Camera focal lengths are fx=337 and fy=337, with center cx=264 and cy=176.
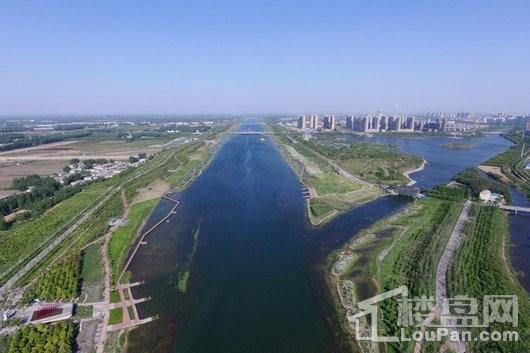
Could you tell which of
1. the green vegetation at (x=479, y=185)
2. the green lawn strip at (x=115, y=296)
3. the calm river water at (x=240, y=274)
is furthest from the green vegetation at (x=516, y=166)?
the green lawn strip at (x=115, y=296)

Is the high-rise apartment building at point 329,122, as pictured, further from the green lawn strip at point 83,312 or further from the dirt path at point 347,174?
the green lawn strip at point 83,312

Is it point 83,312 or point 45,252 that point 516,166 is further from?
point 45,252

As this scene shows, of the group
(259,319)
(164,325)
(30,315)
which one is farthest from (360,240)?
(30,315)

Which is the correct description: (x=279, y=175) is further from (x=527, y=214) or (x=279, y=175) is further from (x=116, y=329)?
(x=116, y=329)

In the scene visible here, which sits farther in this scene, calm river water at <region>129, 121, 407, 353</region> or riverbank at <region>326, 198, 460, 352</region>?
riverbank at <region>326, 198, 460, 352</region>

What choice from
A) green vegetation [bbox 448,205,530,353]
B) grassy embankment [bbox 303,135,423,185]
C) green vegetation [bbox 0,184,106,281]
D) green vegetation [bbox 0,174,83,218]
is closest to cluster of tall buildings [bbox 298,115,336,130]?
grassy embankment [bbox 303,135,423,185]

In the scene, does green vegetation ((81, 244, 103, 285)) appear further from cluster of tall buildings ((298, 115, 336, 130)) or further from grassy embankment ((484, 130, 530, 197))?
cluster of tall buildings ((298, 115, 336, 130))
